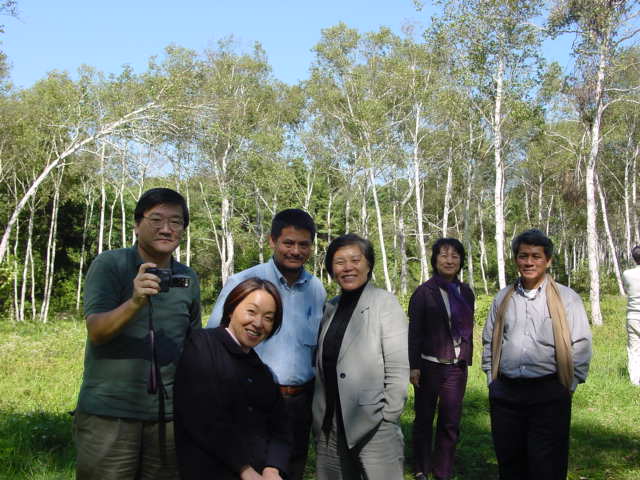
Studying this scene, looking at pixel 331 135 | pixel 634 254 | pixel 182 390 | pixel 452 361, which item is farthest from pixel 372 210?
pixel 182 390

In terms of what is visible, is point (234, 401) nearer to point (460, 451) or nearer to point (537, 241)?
point (537, 241)

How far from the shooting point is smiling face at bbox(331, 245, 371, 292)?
3076 millimetres

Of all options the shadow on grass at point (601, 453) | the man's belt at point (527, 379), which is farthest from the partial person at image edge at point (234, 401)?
the shadow on grass at point (601, 453)

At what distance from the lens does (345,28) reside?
27.5 metres

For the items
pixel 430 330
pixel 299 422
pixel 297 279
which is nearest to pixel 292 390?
pixel 299 422

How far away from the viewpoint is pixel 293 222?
315cm

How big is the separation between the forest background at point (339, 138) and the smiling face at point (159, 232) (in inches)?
537

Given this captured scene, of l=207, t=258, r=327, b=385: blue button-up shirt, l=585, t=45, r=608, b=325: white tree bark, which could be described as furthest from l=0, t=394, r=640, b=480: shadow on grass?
l=585, t=45, r=608, b=325: white tree bark

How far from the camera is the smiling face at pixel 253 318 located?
7.29ft

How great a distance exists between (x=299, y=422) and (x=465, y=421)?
3.93m

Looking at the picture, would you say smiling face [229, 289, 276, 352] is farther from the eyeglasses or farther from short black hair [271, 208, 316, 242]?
short black hair [271, 208, 316, 242]

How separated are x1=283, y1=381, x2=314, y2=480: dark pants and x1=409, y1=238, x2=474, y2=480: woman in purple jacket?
5.50ft

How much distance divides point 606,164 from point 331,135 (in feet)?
52.7

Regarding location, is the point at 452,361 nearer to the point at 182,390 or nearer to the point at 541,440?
the point at 541,440
